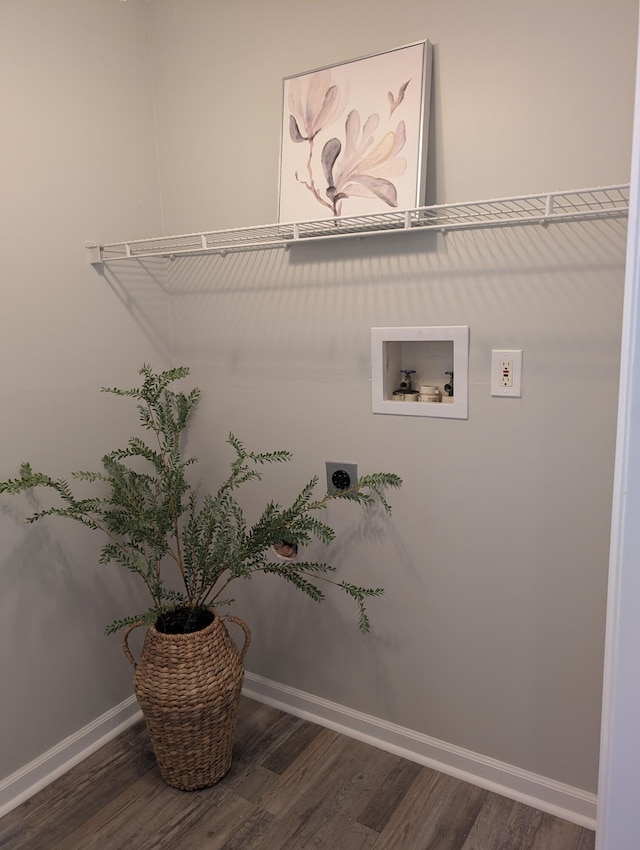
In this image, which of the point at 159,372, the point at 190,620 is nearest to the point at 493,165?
the point at 159,372

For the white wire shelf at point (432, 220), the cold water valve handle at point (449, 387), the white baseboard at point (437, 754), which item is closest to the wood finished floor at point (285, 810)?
the white baseboard at point (437, 754)

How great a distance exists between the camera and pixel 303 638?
2.04 m

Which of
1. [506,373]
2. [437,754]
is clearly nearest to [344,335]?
[506,373]

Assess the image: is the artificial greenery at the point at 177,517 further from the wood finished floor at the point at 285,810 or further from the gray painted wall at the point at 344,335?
the wood finished floor at the point at 285,810

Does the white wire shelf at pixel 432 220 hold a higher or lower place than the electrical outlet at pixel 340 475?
higher

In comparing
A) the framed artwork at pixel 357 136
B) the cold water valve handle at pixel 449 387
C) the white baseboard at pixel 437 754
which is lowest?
the white baseboard at pixel 437 754

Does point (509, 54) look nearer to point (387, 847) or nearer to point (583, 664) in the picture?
point (583, 664)

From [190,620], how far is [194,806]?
19.8 inches

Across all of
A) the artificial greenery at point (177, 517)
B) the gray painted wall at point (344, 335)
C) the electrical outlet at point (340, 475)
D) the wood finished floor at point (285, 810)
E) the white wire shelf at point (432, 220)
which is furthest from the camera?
the electrical outlet at point (340, 475)

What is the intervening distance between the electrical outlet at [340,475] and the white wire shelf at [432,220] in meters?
0.66

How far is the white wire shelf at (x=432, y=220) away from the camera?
133cm

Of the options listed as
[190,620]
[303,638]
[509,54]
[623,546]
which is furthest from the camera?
[303,638]

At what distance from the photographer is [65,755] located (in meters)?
1.87

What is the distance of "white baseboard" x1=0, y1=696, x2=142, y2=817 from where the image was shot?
1.73 metres
